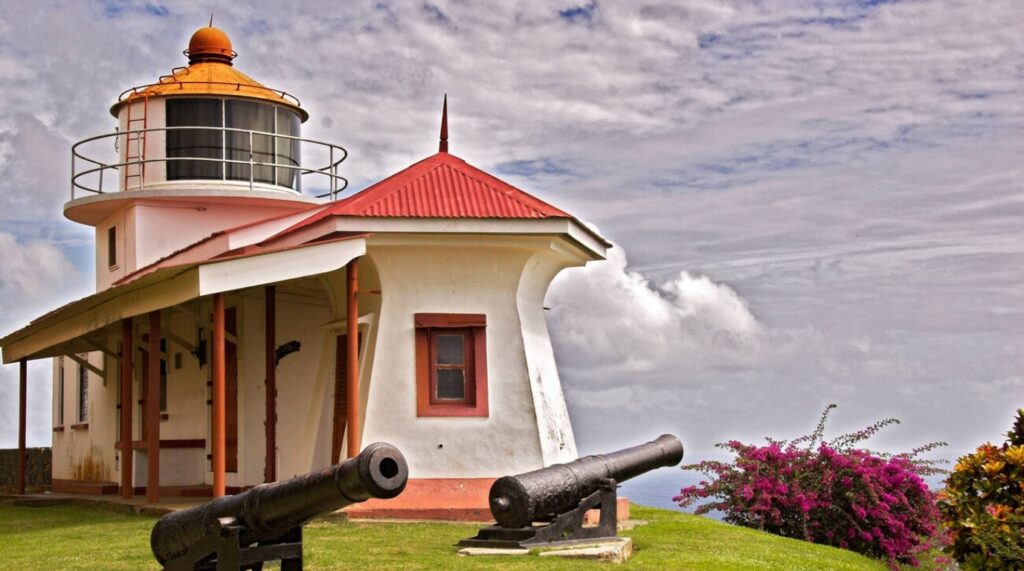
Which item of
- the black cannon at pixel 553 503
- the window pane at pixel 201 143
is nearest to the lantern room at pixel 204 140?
the window pane at pixel 201 143

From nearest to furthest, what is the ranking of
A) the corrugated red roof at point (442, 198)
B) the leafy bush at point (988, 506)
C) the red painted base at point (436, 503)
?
the leafy bush at point (988, 506), the red painted base at point (436, 503), the corrugated red roof at point (442, 198)

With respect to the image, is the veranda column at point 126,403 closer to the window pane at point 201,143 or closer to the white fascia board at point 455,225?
the white fascia board at point 455,225

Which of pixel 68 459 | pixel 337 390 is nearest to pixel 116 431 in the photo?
pixel 68 459

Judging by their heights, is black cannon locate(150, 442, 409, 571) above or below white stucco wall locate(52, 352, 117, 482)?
below

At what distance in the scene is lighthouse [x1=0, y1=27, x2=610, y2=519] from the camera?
1670 cm

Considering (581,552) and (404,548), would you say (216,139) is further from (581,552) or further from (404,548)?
(581,552)

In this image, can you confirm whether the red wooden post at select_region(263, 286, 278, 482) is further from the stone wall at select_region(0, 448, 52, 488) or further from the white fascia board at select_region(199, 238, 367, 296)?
the stone wall at select_region(0, 448, 52, 488)

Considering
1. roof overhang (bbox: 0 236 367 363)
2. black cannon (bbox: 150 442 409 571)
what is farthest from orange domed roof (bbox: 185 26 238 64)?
black cannon (bbox: 150 442 409 571)

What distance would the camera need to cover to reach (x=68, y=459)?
1049 inches

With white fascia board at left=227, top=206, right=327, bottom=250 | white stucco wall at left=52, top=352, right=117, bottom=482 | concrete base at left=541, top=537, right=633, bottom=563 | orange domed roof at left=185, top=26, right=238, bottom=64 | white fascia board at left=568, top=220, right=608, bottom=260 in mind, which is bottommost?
concrete base at left=541, top=537, right=633, bottom=563

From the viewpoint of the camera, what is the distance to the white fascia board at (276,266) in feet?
50.3

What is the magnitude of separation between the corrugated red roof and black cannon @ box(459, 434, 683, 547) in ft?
12.7

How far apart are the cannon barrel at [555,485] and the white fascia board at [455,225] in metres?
3.02

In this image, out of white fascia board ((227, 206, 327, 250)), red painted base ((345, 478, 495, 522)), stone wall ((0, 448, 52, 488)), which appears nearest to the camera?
red painted base ((345, 478, 495, 522))
